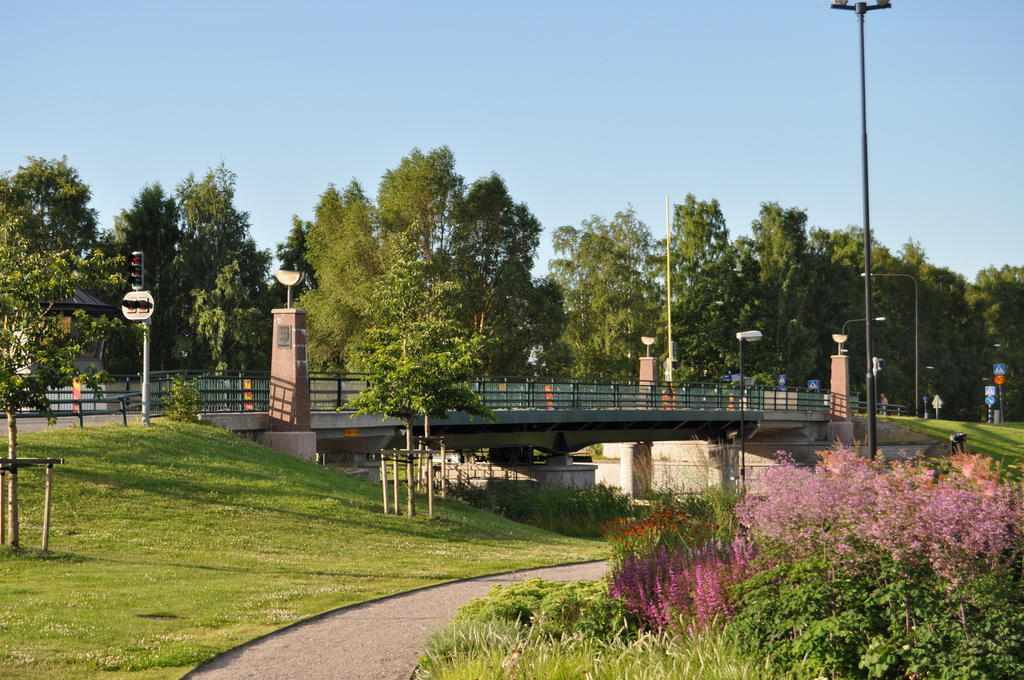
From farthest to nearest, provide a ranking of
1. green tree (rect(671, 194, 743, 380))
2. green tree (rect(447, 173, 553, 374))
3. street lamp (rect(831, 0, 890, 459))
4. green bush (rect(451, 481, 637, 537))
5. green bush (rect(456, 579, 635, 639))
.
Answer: green tree (rect(671, 194, 743, 380)) → green tree (rect(447, 173, 553, 374)) → green bush (rect(451, 481, 637, 537)) → street lamp (rect(831, 0, 890, 459)) → green bush (rect(456, 579, 635, 639))

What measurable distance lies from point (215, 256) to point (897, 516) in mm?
59780

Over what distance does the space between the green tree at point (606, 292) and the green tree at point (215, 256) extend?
20.1 metres

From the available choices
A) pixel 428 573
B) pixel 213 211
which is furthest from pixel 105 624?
pixel 213 211

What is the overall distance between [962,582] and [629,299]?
6570 cm

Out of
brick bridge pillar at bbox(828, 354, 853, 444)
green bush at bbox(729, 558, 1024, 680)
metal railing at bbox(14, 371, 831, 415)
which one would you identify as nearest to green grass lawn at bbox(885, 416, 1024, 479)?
brick bridge pillar at bbox(828, 354, 853, 444)

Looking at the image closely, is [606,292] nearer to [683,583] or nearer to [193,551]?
[193,551]

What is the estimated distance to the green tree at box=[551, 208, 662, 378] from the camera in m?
73.0

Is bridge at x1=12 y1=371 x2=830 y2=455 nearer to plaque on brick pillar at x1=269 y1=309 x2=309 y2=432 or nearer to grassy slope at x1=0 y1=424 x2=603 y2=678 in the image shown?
plaque on brick pillar at x1=269 y1=309 x2=309 y2=432

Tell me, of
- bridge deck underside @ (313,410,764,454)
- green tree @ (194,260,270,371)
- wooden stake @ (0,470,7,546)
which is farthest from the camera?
green tree @ (194,260,270,371)

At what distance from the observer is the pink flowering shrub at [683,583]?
31.5 feet

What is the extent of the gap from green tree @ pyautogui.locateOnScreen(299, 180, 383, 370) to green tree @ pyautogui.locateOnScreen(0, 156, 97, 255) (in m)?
13.1

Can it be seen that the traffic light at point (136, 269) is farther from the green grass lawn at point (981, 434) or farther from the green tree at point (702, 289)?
the green tree at point (702, 289)

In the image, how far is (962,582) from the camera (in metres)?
8.29

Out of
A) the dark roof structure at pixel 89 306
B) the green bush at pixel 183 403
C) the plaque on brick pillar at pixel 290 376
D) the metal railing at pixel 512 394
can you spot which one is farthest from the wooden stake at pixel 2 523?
the dark roof structure at pixel 89 306
